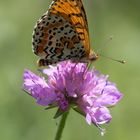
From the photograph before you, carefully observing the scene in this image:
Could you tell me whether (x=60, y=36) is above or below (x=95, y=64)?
above

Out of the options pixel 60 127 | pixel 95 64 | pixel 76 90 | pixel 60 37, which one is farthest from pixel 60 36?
pixel 95 64

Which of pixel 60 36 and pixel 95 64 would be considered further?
pixel 95 64

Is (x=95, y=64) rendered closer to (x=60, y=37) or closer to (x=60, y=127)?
(x=60, y=37)

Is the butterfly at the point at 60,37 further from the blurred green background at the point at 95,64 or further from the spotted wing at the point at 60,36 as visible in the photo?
the blurred green background at the point at 95,64

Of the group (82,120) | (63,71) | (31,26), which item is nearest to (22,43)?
(31,26)

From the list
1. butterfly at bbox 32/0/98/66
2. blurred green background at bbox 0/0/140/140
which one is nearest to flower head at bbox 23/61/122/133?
butterfly at bbox 32/0/98/66

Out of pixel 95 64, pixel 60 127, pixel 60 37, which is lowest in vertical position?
pixel 95 64

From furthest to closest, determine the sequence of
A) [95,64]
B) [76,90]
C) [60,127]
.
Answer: [95,64] < [76,90] < [60,127]

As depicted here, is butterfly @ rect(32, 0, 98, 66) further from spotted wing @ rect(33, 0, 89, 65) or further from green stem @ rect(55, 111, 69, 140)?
green stem @ rect(55, 111, 69, 140)
